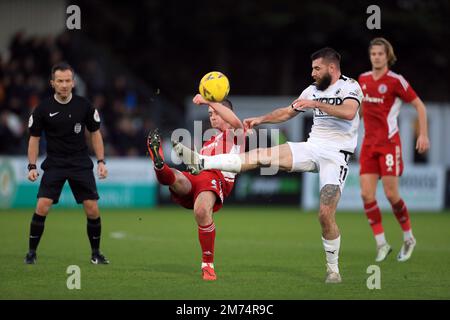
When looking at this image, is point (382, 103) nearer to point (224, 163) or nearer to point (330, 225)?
point (330, 225)

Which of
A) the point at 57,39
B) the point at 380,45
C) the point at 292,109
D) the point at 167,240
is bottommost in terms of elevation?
the point at 167,240

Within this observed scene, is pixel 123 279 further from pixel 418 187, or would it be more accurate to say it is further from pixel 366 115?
pixel 418 187

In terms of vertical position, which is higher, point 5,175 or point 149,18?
point 149,18

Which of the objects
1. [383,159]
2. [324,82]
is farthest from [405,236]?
[324,82]

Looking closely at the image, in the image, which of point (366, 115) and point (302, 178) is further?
point (302, 178)

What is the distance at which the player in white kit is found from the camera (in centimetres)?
970

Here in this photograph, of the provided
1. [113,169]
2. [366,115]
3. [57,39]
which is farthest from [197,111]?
[366,115]

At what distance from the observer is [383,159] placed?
41.4 ft

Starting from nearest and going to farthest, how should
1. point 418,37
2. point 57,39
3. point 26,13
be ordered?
point 57,39, point 26,13, point 418,37

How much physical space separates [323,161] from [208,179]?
1326mm

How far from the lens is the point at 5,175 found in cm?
2162

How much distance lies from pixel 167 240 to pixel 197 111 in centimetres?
1542

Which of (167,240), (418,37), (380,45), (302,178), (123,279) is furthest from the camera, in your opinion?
(418,37)
